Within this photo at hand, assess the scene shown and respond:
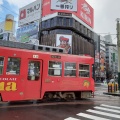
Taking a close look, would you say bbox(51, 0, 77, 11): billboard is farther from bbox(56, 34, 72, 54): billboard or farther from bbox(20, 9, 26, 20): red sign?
bbox(20, 9, 26, 20): red sign

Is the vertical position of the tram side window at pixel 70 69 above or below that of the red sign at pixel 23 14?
below

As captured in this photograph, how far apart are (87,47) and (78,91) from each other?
2117 inches

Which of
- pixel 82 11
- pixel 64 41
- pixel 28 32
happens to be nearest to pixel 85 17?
pixel 82 11

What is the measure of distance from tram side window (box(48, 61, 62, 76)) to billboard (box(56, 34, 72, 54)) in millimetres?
42448

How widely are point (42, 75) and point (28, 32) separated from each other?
53.0 m

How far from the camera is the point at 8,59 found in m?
11.0

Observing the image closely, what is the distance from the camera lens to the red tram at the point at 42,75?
10930mm

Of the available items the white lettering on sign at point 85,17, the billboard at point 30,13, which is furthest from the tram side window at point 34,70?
the billboard at point 30,13

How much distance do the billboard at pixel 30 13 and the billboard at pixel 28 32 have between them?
2505 millimetres

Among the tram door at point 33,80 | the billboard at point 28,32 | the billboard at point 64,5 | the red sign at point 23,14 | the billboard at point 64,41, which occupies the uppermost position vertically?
the red sign at point 23,14

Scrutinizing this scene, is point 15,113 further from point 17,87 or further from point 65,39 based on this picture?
point 65,39

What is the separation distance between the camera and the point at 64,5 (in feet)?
184

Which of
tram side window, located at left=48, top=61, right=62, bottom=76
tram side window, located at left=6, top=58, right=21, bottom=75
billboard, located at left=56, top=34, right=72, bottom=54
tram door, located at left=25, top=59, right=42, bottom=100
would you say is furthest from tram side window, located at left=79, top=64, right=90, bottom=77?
Answer: billboard, located at left=56, top=34, right=72, bottom=54

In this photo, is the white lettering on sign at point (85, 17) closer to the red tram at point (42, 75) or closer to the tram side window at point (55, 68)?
the red tram at point (42, 75)
